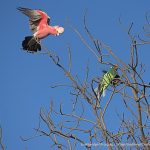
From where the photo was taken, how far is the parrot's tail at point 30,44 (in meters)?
3.37

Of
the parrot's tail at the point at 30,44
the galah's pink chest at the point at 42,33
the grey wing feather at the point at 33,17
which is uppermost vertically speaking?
the grey wing feather at the point at 33,17

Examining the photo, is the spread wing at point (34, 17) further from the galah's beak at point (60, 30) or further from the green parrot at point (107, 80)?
the green parrot at point (107, 80)

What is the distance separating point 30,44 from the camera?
3469 mm

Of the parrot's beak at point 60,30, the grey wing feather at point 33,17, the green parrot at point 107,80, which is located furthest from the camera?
the grey wing feather at point 33,17

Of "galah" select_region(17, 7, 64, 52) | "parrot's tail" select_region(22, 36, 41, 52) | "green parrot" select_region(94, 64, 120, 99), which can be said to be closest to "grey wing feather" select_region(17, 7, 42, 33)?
"galah" select_region(17, 7, 64, 52)

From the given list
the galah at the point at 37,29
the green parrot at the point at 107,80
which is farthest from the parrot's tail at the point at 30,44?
the green parrot at the point at 107,80

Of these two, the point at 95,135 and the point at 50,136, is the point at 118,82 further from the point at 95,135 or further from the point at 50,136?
the point at 50,136

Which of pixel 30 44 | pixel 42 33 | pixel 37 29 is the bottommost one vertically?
pixel 30 44

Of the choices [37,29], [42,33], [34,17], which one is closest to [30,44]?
[42,33]

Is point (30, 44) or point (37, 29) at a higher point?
Result: point (37, 29)

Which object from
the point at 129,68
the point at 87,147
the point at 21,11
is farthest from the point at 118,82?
the point at 21,11

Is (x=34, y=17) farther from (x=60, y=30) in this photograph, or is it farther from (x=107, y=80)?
(x=107, y=80)

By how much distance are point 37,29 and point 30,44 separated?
29 cm

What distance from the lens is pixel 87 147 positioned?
2.79 meters
